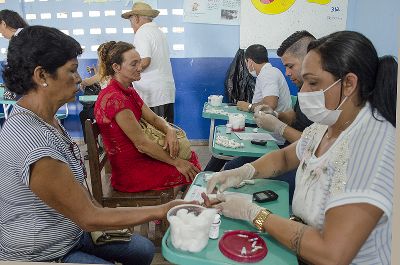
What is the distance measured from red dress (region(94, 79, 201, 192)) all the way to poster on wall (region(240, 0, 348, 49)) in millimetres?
2408

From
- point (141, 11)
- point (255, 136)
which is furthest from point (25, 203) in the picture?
point (141, 11)

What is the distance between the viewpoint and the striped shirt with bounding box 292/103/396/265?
0.92 meters

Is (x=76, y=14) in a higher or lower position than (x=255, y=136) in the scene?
higher

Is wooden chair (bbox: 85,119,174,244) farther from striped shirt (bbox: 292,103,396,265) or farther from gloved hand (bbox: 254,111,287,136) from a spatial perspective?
striped shirt (bbox: 292,103,396,265)

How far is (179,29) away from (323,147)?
10.4ft

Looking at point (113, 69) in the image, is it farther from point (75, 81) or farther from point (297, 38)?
point (297, 38)

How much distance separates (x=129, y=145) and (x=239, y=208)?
1035 mm

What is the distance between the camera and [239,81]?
4.02 meters

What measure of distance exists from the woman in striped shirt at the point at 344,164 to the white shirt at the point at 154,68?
232 cm

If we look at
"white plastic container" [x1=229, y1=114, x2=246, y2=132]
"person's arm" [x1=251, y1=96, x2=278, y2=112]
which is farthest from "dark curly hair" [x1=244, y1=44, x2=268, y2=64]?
"white plastic container" [x1=229, y1=114, x2=246, y2=132]

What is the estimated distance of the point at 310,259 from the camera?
959mm

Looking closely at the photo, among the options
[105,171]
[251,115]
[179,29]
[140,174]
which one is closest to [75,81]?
[140,174]

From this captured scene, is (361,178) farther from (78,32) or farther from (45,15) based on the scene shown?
(45,15)

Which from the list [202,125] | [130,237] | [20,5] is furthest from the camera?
[202,125]
